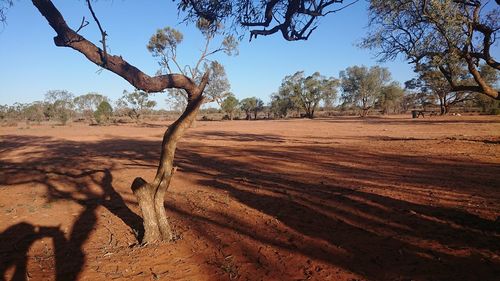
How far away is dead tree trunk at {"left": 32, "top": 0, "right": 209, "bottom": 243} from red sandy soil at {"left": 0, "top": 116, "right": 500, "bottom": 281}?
0.43 metres

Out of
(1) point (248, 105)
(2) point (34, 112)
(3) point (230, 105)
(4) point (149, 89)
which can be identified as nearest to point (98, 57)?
(4) point (149, 89)

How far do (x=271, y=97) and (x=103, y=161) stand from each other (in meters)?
58.3

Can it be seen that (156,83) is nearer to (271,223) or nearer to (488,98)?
(271,223)

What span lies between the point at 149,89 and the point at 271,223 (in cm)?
280

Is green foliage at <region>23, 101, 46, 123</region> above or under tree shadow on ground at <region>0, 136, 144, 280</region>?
above

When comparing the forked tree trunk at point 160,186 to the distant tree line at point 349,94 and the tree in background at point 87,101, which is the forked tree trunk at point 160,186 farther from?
the tree in background at point 87,101

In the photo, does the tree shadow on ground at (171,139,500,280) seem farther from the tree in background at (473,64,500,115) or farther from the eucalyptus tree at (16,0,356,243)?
the tree in background at (473,64,500,115)

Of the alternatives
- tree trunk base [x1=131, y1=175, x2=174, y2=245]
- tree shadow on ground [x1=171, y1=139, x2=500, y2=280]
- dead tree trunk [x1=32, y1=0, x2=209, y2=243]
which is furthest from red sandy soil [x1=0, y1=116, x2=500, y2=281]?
dead tree trunk [x1=32, y1=0, x2=209, y2=243]

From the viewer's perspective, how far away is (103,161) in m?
12.1

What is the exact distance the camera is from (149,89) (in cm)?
→ 455

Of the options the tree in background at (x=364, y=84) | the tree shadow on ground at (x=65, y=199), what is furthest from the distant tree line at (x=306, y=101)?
the tree shadow on ground at (x=65, y=199)

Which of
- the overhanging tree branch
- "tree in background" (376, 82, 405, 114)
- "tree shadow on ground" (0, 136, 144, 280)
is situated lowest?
"tree shadow on ground" (0, 136, 144, 280)

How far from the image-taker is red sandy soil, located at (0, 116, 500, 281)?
3932 millimetres

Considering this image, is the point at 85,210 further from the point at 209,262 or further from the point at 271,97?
the point at 271,97
